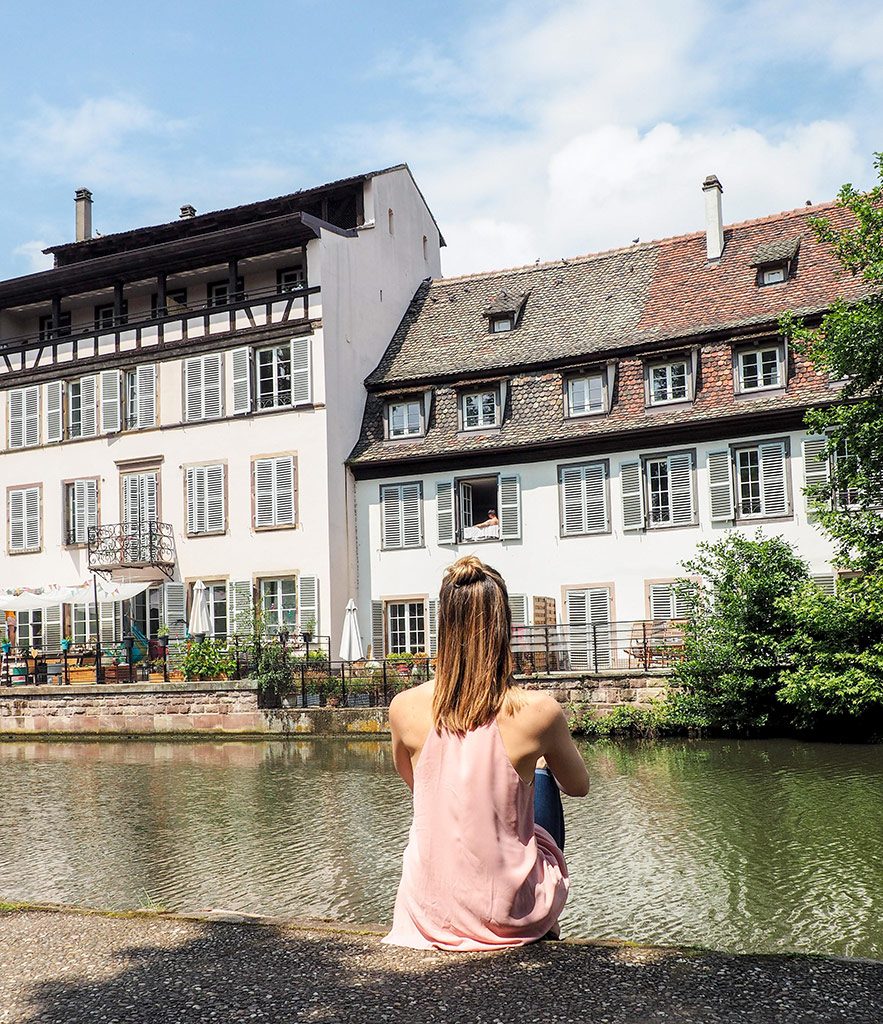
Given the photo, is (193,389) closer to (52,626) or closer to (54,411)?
(54,411)

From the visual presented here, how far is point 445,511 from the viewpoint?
3128 centimetres

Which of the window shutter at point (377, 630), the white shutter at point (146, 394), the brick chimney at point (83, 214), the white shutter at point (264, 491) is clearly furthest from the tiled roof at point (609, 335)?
the brick chimney at point (83, 214)

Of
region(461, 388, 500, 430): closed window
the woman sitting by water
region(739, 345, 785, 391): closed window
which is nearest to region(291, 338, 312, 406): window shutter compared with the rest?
region(461, 388, 500, 430): closed window

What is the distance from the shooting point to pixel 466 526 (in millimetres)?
31406

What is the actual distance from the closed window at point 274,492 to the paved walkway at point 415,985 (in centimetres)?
2698

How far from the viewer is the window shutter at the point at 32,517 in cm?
3512

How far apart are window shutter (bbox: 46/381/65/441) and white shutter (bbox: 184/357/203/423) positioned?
4249mm

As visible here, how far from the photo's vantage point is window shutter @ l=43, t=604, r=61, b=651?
34.1m

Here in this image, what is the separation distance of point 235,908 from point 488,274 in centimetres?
2868

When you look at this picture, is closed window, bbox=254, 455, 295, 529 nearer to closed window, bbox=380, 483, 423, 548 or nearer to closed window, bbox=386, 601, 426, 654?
closed window, bbox=380, 483, 423, 548

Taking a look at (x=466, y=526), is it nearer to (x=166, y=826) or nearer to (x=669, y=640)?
(x=669, y=640)

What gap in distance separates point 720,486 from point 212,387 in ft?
45.5

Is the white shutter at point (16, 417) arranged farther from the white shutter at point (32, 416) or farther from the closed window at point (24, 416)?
the white shutter at point (32, 416)

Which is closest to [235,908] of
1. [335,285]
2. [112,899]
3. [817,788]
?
[112,899]
